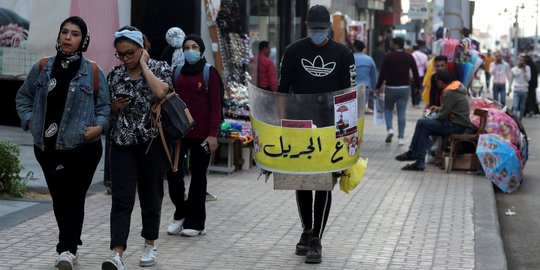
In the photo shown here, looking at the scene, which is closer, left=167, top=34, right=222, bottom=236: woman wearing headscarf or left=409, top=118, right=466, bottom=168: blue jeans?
left=167, top=34, right=222, bottom=236: woman wearing headscarf

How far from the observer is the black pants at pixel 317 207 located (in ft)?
25.0

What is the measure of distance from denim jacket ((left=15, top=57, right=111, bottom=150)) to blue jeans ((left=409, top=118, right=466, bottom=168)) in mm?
7681

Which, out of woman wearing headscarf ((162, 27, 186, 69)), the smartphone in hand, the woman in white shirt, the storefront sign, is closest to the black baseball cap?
the smartphone in hand

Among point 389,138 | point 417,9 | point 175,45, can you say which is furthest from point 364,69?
point 417,9

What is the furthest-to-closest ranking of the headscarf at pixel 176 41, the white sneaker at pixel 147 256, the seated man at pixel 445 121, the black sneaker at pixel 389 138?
the black sneaker at pixel 389 138 < the seated man at pixel 445 121 < the headscarf at pixel 176 41 < the white sneaker at pixel 147 256

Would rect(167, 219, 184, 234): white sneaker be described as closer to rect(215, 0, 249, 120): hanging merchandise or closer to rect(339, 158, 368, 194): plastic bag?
rect(339, 158, 368, 194): plastic bag

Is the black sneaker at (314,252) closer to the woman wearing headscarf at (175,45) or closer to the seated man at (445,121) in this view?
the woman wearing headscarf at (175,45)

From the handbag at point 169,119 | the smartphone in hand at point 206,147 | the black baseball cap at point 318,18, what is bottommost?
the smartphone in hand at point 206,147

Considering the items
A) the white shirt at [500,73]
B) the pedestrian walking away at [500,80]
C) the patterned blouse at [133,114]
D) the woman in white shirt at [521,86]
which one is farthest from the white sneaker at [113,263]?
the white shirt at [500,73]

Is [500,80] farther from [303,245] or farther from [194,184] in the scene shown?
[303,245]

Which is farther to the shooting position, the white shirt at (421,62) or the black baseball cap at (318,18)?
the white shirt at (421,62)

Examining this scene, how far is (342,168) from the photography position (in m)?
7.43

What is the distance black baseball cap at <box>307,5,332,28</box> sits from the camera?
7426mm

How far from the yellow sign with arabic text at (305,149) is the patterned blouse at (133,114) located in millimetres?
886
